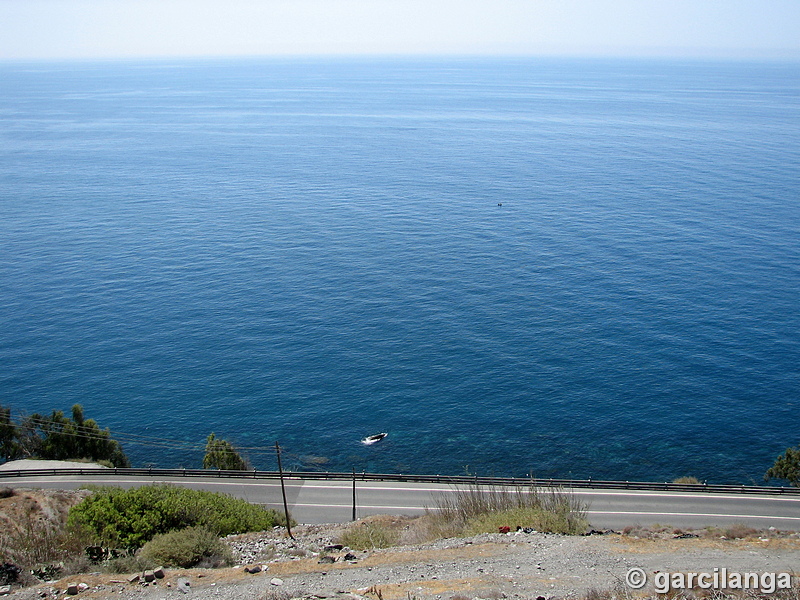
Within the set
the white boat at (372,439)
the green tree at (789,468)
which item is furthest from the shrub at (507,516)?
the green tree at (789,468)

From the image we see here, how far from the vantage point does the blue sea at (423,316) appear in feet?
192

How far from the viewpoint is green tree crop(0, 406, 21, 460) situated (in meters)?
54.9

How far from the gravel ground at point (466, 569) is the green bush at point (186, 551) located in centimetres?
139

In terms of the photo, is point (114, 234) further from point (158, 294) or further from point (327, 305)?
point (327, 305)

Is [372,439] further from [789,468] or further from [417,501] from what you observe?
[789,468]

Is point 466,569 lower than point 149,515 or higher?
lower

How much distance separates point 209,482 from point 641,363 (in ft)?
143

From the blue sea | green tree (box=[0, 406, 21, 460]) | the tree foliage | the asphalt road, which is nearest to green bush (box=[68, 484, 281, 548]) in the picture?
the asphalt road

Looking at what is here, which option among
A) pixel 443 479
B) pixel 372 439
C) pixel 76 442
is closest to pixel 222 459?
pixel 76 442

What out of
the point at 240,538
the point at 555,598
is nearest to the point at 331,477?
the point at 240,538

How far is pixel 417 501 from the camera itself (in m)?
42.6

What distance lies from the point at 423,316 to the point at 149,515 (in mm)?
48757

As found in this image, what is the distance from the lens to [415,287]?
85000 mm

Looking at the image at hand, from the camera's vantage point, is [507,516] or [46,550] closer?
[46,550]
